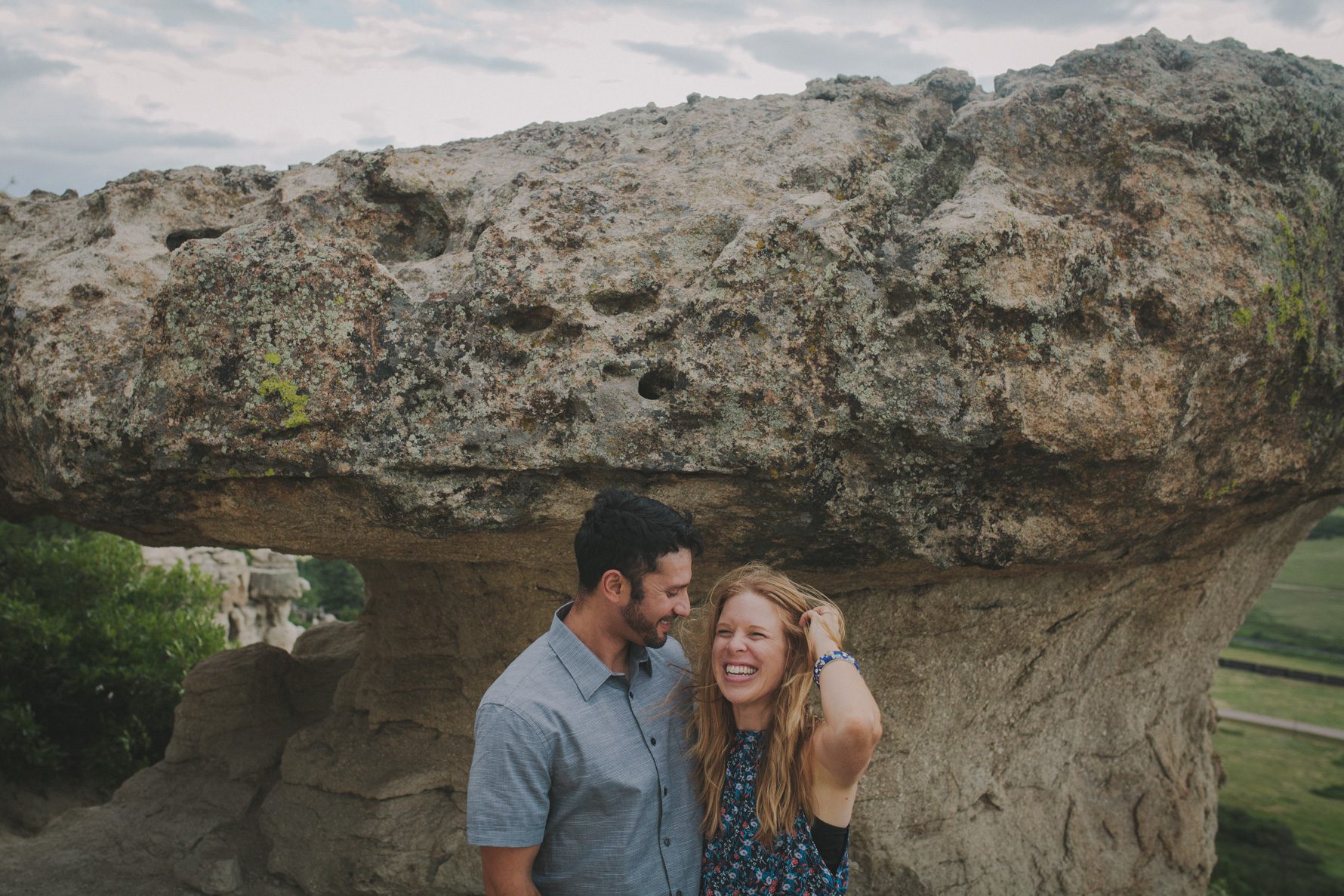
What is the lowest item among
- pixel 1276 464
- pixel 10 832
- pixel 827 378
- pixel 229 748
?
pixel 10 832

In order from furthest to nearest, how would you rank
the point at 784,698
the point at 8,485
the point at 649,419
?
the point at 8,485 < the point at 649,419 < the point at 784,698

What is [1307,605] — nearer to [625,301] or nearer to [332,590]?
[625,301]

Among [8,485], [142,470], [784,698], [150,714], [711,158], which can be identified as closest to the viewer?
[784,698]

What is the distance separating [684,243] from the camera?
4020mm

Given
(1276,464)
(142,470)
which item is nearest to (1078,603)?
(1276,464)

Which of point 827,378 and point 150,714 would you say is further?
point 150,714

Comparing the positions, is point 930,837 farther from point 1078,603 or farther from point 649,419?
point 649,419

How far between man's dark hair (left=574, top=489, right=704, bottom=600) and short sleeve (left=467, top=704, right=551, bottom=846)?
0.43 m

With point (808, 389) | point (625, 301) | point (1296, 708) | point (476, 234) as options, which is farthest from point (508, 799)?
point (1296, 708)

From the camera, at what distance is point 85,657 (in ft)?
33.6

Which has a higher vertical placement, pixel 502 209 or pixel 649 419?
pixel 502 209

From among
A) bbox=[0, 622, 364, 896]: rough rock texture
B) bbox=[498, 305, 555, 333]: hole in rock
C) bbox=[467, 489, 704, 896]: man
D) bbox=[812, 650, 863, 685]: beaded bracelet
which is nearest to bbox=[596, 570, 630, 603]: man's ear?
bbox=[467, 489, 704, 896]: man

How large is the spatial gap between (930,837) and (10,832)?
6.48 metres

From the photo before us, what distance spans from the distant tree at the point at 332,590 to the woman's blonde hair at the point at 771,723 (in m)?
16.4
